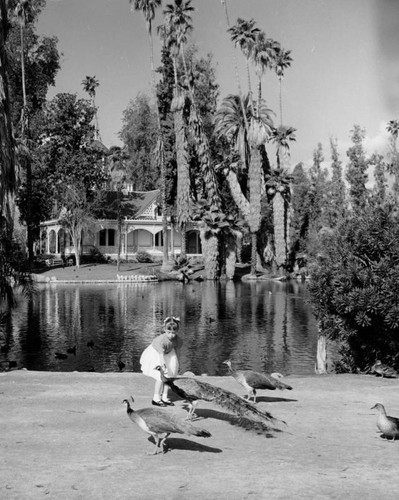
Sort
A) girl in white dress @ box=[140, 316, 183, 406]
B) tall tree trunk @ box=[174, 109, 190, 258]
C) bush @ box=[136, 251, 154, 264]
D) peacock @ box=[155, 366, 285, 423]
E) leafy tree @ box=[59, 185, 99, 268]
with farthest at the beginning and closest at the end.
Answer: bush @ box=[136, 251, 154, 264], tall tree trunk @ box=[174, 109, 190, 258], leafy tree @ box=[59, 185, 99, 268], girl in white dress @ box=[140, 316, 183, 406], peacock @ box=[155, 366, 285, 423]

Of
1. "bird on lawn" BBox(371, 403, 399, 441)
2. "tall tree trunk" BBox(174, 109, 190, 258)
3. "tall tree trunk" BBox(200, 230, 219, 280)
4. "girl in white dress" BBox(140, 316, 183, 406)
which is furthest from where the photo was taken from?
"tall tree trunk" BBox(174, 109, 190, 258)

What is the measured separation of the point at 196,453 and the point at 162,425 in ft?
2.04

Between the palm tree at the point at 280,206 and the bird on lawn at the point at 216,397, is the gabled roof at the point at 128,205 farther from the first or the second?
the bird on lawn at the point at 216,397

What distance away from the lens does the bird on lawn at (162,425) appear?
7367 mm

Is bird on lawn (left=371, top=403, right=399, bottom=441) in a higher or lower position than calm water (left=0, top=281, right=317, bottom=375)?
higher

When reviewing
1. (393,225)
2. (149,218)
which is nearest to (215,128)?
(149,218)

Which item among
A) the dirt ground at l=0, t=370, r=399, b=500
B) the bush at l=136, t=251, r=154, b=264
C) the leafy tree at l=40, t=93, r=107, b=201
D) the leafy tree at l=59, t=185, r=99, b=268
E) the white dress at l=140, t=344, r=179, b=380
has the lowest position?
the dirt ground at l=0, t=370, r=399, b=500

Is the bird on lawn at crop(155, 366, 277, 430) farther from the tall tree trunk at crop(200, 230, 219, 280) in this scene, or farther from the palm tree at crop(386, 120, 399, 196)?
the palm tree at crop(386, 120, 399, 196)

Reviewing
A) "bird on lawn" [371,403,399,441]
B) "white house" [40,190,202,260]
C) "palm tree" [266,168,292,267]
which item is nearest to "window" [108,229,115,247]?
"white house" [40,190,202,260]

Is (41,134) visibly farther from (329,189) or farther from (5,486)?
(5,486)

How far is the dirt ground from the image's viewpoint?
6355 mm

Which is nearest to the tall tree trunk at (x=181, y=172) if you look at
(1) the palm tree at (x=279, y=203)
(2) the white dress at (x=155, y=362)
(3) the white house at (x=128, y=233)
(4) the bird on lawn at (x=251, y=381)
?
(3) the white house at (x=128, y=233)

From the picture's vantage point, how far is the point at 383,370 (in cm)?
1378

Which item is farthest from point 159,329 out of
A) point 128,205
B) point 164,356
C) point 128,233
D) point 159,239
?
point 159,239
